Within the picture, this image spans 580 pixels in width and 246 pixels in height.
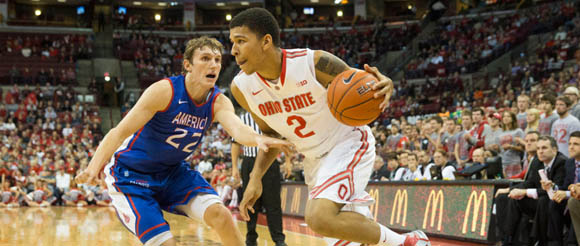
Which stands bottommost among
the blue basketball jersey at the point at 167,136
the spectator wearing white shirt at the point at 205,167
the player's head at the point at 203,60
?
the spectator wearing white shirt at the point at 205,167

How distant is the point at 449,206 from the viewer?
7.11 meters

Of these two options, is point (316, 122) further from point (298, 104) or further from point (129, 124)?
point (129, 124)

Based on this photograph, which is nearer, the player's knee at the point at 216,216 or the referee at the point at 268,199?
the player's knee at the point at 216,216

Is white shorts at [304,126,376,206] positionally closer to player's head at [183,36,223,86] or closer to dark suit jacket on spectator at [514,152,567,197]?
player's head at [183,36,223,86]

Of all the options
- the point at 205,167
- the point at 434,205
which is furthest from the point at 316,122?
the point at 205,167

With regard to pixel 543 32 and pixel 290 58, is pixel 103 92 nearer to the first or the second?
pixel 543 32

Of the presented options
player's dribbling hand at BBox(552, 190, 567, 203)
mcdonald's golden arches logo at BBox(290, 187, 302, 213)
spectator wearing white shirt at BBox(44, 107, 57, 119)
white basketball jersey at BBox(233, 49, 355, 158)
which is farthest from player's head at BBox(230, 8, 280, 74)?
spectator wearing white shirt at BBox(44, 107, 57, 119)

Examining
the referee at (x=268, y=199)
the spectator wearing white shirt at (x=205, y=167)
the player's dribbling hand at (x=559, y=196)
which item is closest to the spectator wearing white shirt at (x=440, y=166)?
the player's dribbling hand at (x=559, y=196)

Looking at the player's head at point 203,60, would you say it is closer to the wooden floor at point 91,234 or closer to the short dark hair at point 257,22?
the short dark hair at point 257,22

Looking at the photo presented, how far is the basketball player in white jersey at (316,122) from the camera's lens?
11.0ft

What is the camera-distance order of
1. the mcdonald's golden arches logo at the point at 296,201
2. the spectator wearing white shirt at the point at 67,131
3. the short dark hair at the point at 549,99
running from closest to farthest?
the short dark hair at the point at 549,99 < the mcdonald's golden arches logo at the point at 296,201 < the spectator wearing white shirt at the point at 67,131

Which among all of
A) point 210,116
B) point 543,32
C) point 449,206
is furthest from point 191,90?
point 543,32

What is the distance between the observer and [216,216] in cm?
377

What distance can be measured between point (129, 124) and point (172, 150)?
376 millimetres
